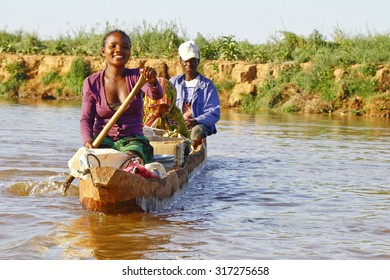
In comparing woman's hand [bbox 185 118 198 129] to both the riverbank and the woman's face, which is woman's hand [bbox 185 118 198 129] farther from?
the riverbank

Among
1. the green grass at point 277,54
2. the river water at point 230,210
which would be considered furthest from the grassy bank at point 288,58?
the river water at point 230,210

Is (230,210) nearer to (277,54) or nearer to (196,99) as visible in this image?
(196,99)

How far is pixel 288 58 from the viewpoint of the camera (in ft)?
73.9

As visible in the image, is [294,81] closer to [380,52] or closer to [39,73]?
[380,52]

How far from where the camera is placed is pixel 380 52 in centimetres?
2109

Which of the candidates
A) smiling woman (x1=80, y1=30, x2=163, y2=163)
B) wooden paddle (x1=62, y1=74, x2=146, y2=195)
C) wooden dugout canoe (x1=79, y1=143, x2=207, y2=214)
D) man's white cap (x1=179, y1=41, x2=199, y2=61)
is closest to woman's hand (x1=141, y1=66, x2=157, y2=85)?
wooden paddle (x1=62, y1=74, x2=146, y2=195)

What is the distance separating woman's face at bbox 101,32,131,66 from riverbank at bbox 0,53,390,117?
45.0ft

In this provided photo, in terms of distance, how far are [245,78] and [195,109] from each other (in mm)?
12241

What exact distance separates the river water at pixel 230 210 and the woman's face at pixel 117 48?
122cm

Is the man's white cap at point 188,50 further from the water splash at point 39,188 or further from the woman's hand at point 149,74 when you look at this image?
the woman's hand at point 149,74

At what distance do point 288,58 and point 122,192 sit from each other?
17.3m

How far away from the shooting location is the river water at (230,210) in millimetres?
5188

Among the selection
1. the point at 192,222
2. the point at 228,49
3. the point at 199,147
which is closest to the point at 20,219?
the point at 192,222

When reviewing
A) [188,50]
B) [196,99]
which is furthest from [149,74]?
[196,99]
